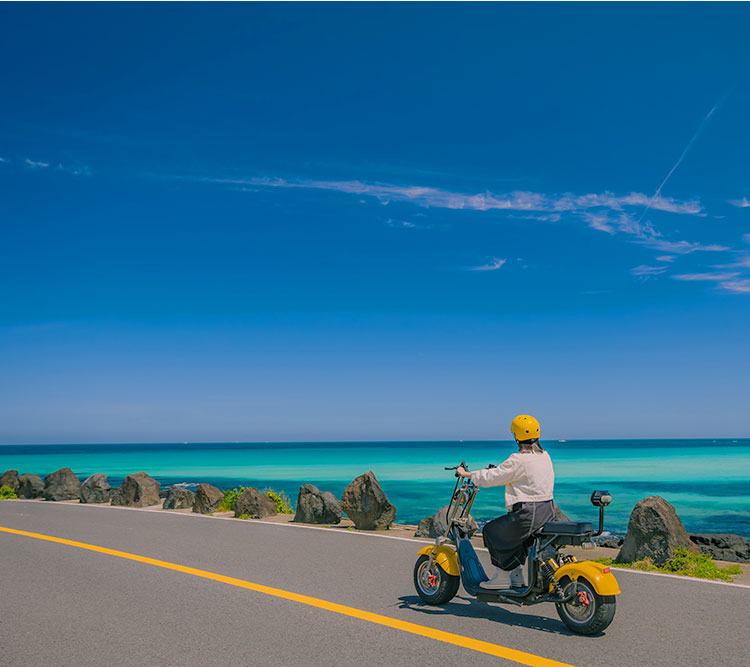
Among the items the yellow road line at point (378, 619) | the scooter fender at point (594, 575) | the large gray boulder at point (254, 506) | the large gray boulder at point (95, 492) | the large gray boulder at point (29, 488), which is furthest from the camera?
the large gray boulder at point (29, 488)

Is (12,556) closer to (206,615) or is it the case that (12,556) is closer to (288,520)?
(206,615)

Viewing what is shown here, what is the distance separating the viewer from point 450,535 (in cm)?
676

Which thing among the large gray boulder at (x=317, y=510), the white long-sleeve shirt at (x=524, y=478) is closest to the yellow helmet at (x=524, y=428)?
the white long-sleeve shirt at (x=524, y=478)

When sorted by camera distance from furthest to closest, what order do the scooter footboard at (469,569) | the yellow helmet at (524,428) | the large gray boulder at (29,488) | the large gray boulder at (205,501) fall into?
the large gray boulder at (29,488), the large gray boulder at (205,501), the scooter footboard at (469,569), the yellow helmet at (524,428)

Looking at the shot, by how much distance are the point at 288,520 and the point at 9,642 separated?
949 centimetres

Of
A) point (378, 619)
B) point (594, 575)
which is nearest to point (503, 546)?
point (594, 575)

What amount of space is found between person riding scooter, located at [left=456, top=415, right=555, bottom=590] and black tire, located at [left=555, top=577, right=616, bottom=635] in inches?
17.1

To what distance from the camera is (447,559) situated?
660 centimetres

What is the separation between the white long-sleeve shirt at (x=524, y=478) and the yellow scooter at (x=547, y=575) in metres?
0.29

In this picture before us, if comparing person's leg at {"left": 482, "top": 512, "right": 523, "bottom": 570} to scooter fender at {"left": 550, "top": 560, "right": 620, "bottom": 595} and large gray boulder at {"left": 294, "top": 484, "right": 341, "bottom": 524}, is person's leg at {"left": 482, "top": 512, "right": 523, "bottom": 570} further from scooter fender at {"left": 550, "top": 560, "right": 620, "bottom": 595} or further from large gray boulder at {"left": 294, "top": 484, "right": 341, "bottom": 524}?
large gray boulder at {"left": 294, "top": 484, "right": 341, "bottom": 524}

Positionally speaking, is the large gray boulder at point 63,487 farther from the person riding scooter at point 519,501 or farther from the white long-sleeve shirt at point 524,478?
the white long-sleeve shirt at point 524,478

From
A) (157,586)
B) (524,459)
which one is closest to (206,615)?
(157,586)

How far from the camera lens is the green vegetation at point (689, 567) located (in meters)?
8.30

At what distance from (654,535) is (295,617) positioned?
5.39m
